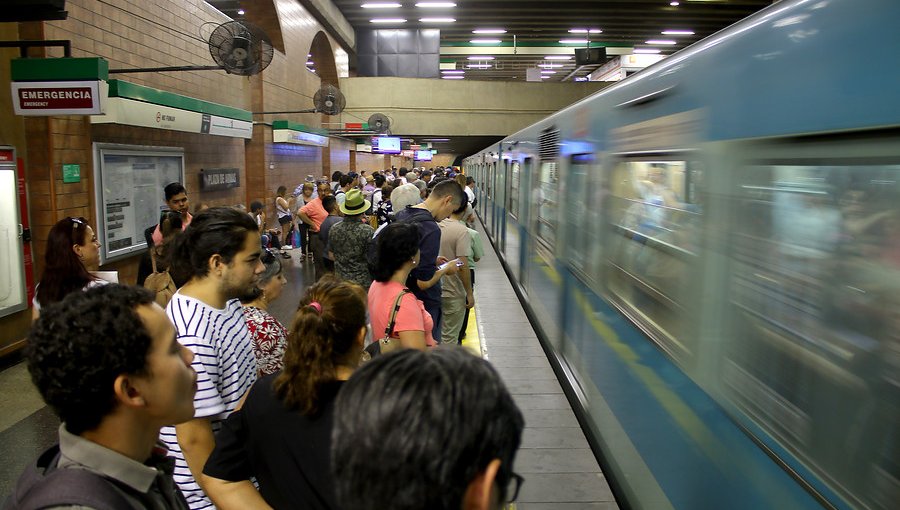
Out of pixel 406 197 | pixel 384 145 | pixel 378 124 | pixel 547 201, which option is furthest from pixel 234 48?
pixel 384 145

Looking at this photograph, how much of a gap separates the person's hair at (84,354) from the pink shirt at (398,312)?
1.73 metres

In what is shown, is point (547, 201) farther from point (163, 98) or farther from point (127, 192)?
point (127, 192)

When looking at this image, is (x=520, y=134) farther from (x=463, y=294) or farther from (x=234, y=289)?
(x=234, y=289)

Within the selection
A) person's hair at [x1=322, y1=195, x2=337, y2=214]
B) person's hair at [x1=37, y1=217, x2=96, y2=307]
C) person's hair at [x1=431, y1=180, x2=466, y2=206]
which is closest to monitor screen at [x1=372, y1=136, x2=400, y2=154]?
person's hair at [x1=322, y1=195, x2=337, y2=214]

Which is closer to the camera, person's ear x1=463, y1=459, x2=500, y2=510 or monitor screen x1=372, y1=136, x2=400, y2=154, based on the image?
person's ear x1=463, y1=459, x2=500, y2=510

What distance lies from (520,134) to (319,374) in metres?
8.11

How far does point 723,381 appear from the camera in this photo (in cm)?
232

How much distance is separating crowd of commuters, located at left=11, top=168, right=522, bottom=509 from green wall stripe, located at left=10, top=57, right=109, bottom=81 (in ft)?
13.3

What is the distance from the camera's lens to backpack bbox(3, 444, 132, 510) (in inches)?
48.4

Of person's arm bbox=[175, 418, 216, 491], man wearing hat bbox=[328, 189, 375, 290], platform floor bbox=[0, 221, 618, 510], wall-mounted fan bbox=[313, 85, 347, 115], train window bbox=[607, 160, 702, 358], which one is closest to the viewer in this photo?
person's arm bbox=[175, 418, 216, 491]

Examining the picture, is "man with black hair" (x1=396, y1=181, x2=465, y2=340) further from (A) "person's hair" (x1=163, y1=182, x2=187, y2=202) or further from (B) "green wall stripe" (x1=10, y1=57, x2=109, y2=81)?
(B) "green wall stripe" (x1=10, y1=57, x2=109, y2=81)

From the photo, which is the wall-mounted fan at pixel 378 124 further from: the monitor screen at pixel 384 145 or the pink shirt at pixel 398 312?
the pink shirt at pixel 398 312

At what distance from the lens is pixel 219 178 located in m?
12.0

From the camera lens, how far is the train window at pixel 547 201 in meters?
6.33
